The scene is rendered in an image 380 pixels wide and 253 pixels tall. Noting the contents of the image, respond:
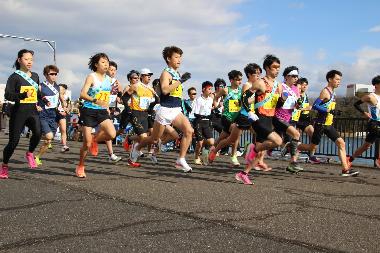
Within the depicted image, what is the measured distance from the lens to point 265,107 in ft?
23.2

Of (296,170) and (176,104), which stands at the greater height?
(176,104)

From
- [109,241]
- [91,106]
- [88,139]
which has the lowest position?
[109,241]

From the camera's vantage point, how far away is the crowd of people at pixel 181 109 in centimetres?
699

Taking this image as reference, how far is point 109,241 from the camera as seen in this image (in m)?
3.39

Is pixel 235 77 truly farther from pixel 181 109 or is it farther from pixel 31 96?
pixel 31 96

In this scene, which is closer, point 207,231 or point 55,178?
point 207,231

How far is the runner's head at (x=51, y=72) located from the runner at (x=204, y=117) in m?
3.22

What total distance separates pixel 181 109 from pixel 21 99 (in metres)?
2.80

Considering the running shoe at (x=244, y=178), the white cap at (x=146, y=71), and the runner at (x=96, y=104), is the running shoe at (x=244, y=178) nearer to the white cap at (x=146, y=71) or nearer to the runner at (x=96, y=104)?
the runner at (x=96, y=104)

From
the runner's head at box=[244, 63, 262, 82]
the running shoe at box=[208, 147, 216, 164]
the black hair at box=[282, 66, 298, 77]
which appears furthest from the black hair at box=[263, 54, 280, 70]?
the running shoe at box=[208, 147, 216, 164]

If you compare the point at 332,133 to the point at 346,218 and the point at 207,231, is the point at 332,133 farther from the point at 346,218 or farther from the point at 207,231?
the point at 207,231

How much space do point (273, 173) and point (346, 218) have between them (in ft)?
13.6

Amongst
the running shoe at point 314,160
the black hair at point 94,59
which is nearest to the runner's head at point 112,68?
the black hair at point 94,59

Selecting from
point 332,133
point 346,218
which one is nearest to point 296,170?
point 332,133
